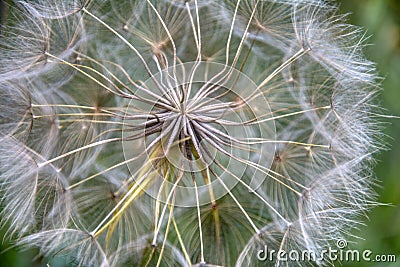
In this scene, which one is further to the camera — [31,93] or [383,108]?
[383,108]

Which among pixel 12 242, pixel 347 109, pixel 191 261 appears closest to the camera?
pixel 191 261

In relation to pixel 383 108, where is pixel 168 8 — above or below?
above

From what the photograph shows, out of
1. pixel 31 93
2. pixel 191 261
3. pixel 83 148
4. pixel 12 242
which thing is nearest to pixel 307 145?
pixel 191 261

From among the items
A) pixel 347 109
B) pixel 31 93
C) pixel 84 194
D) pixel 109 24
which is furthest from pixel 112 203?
pixel 347 109

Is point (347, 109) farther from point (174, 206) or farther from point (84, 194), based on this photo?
point (84, 194)

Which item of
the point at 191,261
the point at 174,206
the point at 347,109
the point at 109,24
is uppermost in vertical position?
the point at 109,24

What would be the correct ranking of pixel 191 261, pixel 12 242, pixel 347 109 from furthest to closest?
pixel 12 242
pixel 347 109
pixel 191 261

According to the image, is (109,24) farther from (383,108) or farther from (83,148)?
(383,108)
